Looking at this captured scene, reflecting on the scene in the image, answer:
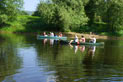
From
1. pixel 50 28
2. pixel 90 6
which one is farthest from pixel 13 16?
pixel 90 6

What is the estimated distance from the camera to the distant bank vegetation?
60000 millimetres

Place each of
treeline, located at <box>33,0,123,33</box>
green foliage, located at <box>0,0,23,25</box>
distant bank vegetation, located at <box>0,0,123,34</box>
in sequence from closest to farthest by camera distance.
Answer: treeline, located at <box>33,0,123,33</box> → distant bank vegetation, located at <box>0,0,123,34</box> → green foliage, located at <box>0,0,23,25</box>

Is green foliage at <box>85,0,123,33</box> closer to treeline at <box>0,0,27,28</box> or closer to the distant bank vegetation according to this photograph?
the distant bank vegetation

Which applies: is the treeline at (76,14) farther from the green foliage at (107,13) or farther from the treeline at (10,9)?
the treeline at (10,9)

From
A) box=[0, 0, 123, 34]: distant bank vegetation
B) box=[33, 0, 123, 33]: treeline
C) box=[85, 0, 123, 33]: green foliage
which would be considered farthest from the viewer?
box=[0, 0, 123, 34]: distant bank vegetation

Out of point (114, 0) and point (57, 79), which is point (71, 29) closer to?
point (114, 0)

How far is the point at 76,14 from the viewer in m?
63.2

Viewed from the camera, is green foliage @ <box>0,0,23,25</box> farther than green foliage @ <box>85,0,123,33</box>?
Yes

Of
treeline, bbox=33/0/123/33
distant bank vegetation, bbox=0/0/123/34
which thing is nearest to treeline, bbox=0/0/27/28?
distant bank vegetation, bbox=0/0/123/34

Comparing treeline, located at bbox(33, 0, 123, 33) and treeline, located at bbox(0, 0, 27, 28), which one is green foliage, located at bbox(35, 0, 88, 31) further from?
treeline, located at bbox(0, 0, 27, 28)

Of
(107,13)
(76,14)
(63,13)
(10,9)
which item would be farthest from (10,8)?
(107,13)

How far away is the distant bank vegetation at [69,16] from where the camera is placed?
2362 inches

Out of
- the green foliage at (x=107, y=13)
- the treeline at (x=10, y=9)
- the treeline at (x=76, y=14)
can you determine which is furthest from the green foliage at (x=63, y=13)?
the treeline at (x=10, y=9)

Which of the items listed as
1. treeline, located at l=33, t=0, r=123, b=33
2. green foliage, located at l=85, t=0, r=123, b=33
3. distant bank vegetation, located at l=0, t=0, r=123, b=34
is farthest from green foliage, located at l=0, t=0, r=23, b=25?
green foliage, located at l=85, t=0, r=123, b=33
